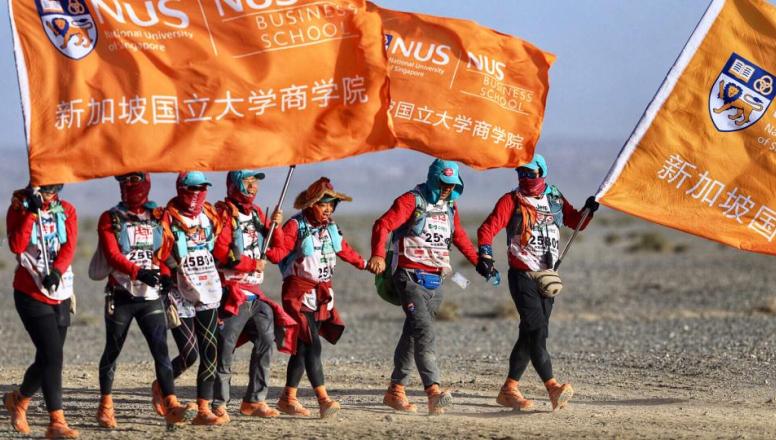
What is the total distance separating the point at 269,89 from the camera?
11812 millimetres

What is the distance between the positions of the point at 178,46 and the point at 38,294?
91.9 inches

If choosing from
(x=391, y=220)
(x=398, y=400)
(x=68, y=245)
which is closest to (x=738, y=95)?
(x=391, y=220)

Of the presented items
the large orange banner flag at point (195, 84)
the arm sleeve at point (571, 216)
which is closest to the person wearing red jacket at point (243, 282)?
the large orange banner flag at point (195, 84)

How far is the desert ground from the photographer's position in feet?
38.7

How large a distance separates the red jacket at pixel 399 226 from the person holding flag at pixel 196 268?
1504 mm

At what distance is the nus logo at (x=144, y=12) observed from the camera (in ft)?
37.2

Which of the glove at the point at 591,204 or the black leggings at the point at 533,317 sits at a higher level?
the glove at the point at 591,204

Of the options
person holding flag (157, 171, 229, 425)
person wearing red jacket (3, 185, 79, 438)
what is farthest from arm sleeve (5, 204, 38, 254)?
person holding flag (157, 171, 229, 425)

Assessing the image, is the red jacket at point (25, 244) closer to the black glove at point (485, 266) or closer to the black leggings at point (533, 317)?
the black glove at point (485, 266)

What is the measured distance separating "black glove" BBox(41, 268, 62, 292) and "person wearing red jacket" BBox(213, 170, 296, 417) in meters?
1.48

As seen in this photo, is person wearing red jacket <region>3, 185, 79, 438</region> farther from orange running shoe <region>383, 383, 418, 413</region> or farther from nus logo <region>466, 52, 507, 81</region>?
nus logo <region>466, 52, 507, 81</region>

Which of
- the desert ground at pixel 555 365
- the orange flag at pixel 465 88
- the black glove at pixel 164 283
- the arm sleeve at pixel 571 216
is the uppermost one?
the orange flag at pixel 465 88

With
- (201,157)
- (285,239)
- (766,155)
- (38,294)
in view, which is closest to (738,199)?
(766,155)

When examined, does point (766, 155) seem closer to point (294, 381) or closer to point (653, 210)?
point (653, 210)
